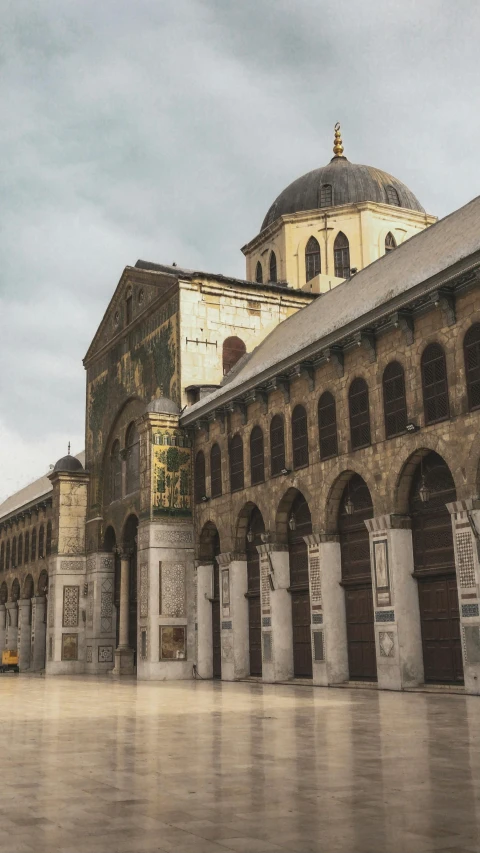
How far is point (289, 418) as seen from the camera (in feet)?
86.9

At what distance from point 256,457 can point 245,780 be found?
19.7 metres

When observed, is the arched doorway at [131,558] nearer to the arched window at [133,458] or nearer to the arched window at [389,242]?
the arched window at [133,458]

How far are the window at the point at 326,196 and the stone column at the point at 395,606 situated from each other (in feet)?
77.7

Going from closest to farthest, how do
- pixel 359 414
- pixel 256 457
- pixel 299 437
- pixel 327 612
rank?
pixel 359 414
pixel 327 612
pixel 299 437
pixel 256 457

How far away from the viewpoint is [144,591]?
3189 cm

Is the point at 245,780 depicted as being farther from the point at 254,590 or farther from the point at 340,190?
the point at 340,190

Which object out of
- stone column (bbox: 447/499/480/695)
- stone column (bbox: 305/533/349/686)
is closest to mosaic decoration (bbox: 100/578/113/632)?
stone column (bbox: 305/533/349/686)

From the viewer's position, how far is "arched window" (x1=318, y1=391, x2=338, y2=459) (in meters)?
24.4

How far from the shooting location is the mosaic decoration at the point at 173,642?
102ft

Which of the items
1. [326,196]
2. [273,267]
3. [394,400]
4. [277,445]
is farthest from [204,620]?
[326,196]

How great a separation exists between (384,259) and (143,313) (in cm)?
1178

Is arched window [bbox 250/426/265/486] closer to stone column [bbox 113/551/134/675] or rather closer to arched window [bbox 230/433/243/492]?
arched window [bbox 230/433/243/492]

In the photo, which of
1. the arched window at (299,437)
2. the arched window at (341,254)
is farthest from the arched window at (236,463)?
the arched window at (341,254)

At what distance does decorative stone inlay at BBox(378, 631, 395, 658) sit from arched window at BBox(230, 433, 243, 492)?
336 inches
